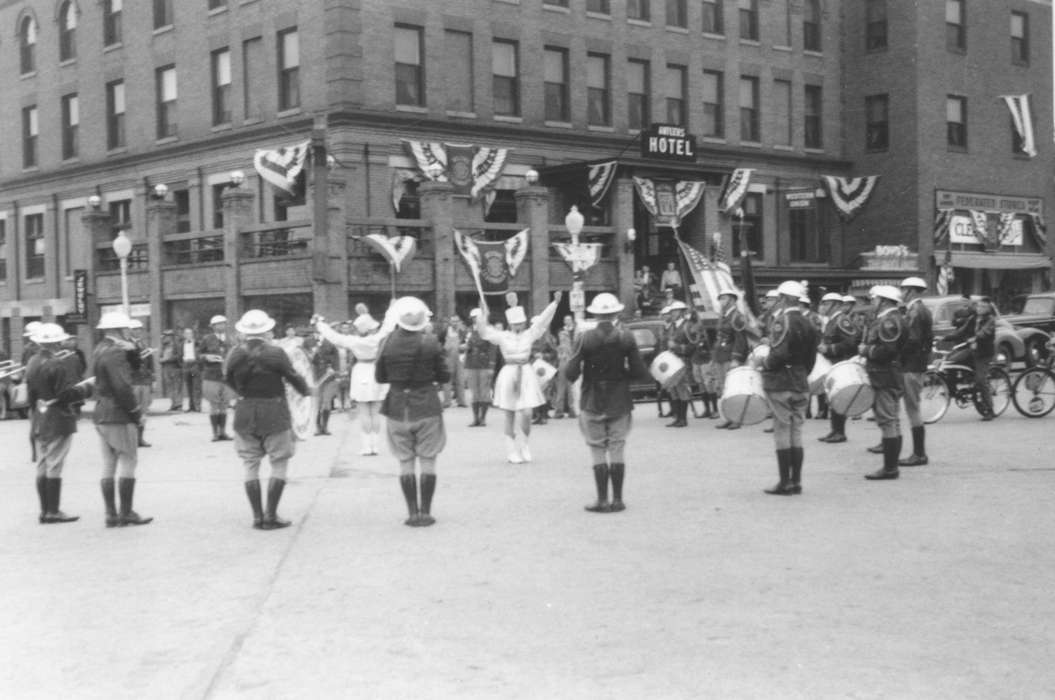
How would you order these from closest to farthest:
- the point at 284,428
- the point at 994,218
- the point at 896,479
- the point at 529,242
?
the point at 284,428 → the point at 896,479 → the point at 529,242 → the point at 994,218

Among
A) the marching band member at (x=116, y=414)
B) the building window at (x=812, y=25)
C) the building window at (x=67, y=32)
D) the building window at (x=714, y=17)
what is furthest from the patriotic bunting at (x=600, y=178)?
the marching band member at (x=116, y=414)

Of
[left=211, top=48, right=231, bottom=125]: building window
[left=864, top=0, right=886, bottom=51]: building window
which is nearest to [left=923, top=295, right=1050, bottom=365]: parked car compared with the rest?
[left=864, top=0, right=886, bottom=51]: building window

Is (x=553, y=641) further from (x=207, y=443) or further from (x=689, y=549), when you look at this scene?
(x=207, y=443)

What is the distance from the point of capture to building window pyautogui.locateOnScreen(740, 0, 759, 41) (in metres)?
41.8

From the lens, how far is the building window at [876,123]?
44.2m

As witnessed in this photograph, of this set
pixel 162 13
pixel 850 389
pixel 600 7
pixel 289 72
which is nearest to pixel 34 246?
pixel 162 13

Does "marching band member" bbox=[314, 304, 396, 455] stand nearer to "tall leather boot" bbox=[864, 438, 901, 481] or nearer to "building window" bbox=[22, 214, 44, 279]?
"tall leather boot" bbox=[864, 438, 901, 481]

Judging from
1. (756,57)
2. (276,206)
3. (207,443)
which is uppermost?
(756,57)

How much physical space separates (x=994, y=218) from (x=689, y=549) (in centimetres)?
4072

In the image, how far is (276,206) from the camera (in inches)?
1374

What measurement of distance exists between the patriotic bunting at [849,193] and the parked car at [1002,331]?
565 inches

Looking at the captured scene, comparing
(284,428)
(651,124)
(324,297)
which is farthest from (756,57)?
(284,428)

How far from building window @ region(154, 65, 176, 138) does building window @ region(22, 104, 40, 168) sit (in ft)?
26.0

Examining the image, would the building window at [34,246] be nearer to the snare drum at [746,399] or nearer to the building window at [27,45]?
the building window at [27,45]
